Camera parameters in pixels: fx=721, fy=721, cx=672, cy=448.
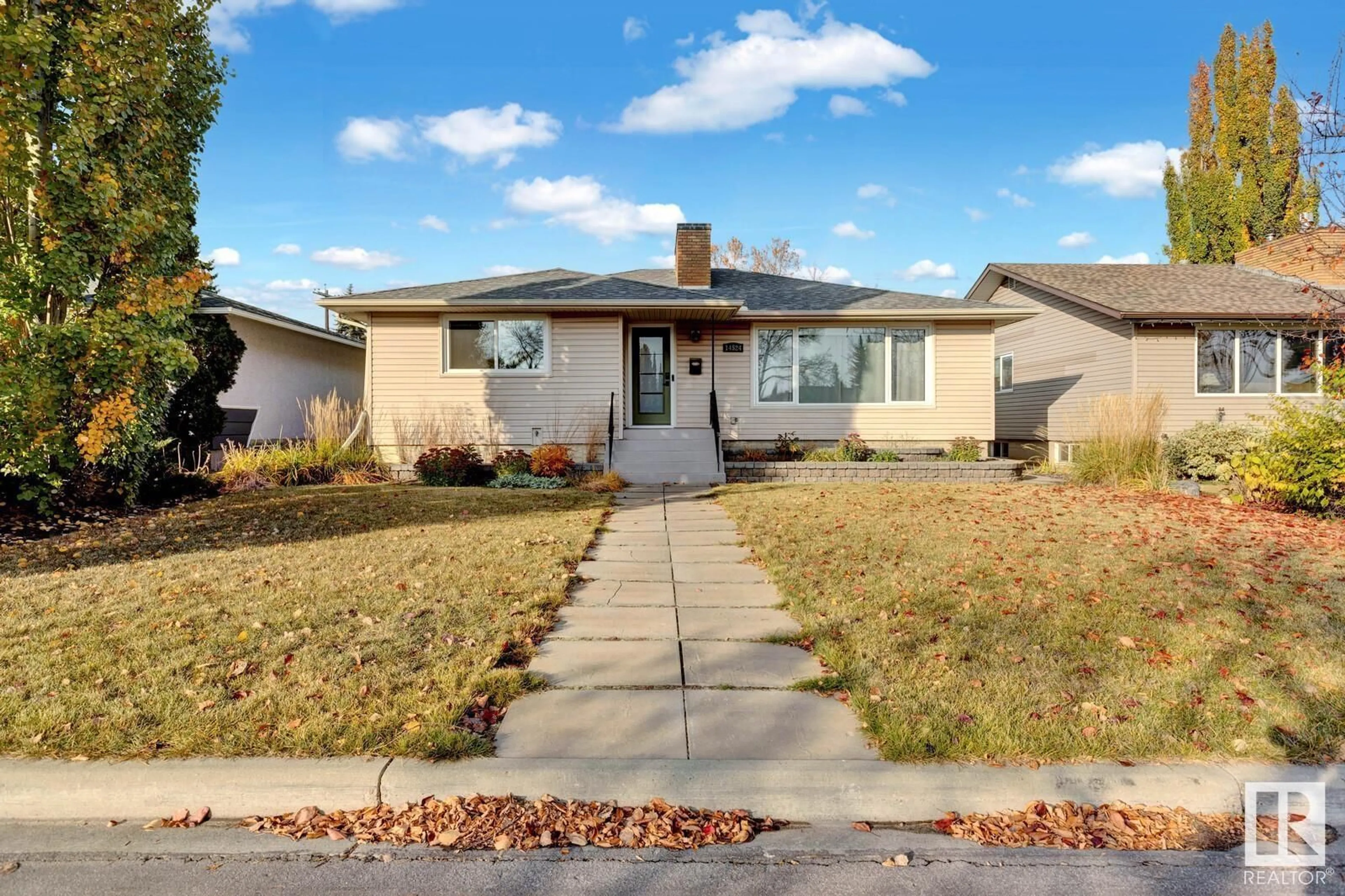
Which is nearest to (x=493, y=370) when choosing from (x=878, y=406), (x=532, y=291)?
(x=532, y=291)

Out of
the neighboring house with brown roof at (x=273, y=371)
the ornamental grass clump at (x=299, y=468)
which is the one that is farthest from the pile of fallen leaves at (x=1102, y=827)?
the neighboring house with brown roof at (x=273, y=371)

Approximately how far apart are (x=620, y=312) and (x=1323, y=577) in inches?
408

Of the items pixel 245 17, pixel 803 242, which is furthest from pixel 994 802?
pixel 803 242

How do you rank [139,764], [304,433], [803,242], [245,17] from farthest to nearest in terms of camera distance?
1. [803,242]
2. [304,433]
3. [245,17]
4. [139,764]

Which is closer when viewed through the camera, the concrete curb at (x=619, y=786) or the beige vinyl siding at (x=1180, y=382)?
the concrete curb at (x=619, y=786)

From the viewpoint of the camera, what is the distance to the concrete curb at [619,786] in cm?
262

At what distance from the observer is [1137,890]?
2207mm

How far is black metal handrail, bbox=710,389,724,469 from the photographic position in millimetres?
12727

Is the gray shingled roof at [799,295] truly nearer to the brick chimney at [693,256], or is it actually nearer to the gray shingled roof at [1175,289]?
the brick chimney at [693,256]

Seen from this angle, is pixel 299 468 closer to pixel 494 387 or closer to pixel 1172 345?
pixel 494 387

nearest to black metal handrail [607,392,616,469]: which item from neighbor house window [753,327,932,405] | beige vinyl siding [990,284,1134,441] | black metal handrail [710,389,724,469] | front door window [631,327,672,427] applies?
front door window [631,327,672,427]

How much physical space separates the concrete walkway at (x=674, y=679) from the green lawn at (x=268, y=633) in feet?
0.81

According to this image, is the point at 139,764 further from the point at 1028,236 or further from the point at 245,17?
the point at 1028,236

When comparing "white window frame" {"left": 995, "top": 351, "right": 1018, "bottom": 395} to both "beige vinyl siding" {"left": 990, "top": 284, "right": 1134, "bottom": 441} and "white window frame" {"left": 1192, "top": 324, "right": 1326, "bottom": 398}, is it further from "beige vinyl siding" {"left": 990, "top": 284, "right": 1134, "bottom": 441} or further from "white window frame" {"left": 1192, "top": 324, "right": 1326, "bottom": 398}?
"white window frame" {"left": 1192, "top": 324, "right": 1326, "bottom": 398}
